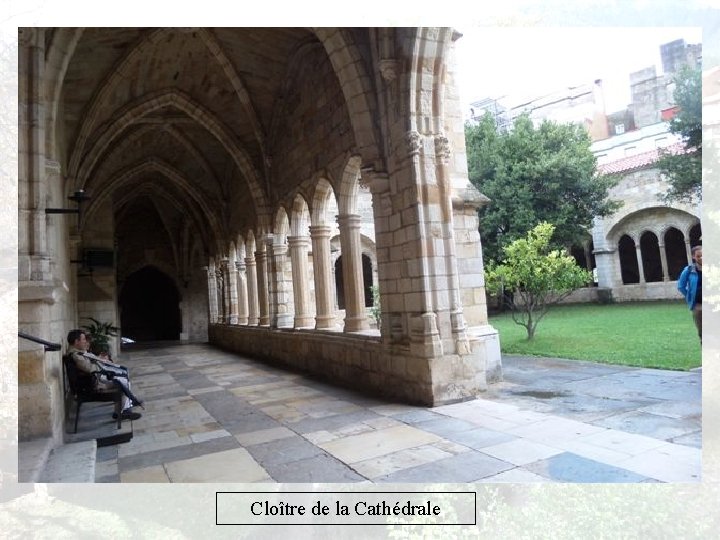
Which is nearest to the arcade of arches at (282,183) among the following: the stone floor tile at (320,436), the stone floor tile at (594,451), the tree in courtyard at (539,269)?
the stone floor tile at (320,436)

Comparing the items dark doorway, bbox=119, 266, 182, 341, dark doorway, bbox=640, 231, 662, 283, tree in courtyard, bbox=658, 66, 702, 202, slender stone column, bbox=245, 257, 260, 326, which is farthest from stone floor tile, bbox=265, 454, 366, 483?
dark doorway, bbox=119, 266, 182, 341

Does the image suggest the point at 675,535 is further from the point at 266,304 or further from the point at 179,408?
the point at 266,304

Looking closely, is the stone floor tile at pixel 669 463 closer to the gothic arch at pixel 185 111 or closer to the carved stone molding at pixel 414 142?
the carved stone molding at pixel 414 142

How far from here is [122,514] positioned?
233 cm

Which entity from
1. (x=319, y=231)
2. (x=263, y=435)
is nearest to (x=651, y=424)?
(x=263, y=435)

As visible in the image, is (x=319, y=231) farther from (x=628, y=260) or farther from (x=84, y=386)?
(x=628, y=260)

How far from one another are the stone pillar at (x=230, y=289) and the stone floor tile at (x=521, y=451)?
35.0ft

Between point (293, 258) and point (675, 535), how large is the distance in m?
6.98

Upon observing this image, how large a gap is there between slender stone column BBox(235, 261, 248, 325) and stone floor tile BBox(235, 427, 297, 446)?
8.35 meters

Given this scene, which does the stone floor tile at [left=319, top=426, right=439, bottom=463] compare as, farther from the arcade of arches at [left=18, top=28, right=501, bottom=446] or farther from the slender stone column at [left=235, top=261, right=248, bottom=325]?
the slender stone column at [left=235, top=261, right=248, bottom=325]

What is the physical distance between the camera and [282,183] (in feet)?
28.7

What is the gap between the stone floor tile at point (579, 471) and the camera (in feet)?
8.63

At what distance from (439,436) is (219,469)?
5.05ft

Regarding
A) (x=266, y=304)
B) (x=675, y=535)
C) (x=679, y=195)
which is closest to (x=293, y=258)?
(x=266, y=304)
